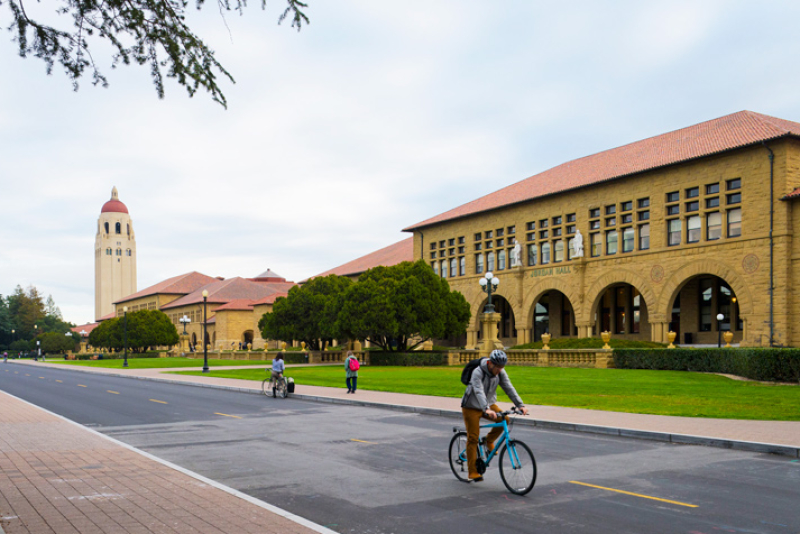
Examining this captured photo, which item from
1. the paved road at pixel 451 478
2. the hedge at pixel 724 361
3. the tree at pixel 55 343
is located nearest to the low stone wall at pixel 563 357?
the hedge at pixel 724 361

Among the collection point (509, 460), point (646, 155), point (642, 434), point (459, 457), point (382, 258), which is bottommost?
point (642, 434)

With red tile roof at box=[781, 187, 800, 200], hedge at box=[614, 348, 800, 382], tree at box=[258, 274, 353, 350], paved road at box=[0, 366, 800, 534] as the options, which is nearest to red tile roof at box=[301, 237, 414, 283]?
tree at box=[258, 274, 353, 350]

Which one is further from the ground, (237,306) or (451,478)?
(237,306)

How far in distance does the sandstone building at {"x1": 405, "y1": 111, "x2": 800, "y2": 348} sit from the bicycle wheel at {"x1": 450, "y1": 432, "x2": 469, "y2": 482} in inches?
1336

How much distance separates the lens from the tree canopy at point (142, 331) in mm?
94750

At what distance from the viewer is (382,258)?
80.6 m

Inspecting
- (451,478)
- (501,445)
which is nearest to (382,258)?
(451,478)

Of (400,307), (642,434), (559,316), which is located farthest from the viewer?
(559,316)

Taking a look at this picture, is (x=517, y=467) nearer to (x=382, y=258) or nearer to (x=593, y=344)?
(x=593, y=344)

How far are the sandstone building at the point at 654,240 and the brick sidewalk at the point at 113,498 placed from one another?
36.2 metres

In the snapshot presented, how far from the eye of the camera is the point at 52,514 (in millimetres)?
6879

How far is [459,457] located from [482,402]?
1.06 m

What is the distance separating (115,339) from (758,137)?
85.5 metres

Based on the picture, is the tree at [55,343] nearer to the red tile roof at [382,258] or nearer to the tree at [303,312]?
the red tile roof at [382,258]
